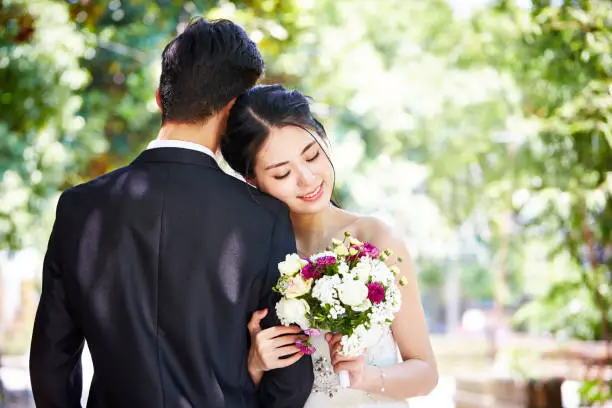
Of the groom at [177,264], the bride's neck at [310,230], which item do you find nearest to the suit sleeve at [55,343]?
the groom at [177,264]

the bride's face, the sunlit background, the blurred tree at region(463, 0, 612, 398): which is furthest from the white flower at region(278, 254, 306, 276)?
the blurred tree at region(463, 0, 612, 398)

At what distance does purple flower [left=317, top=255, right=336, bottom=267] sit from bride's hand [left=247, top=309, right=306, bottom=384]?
219 mm

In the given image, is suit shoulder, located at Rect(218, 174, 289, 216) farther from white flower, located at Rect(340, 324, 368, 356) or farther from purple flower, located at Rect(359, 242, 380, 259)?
white flower, located at Rect(340, 324, 368, 356)

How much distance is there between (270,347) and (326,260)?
→ 0.34m

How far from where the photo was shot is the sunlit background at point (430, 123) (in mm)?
7363

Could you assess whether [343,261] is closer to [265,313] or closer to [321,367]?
[265,313]

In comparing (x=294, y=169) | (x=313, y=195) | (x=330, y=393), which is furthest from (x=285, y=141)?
(x=330, y=393)

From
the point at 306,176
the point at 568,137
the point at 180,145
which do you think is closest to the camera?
the point at 180,145

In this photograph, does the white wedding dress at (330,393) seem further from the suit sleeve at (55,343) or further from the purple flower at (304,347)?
the suit sleeve at (55,343)

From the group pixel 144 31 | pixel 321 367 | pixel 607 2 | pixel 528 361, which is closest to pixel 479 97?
pixel 528 361

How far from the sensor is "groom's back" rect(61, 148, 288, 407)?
2543 millimetres

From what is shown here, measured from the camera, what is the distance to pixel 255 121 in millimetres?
3201

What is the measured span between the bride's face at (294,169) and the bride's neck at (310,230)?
1.34ft

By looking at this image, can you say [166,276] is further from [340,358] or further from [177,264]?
[340,358]
